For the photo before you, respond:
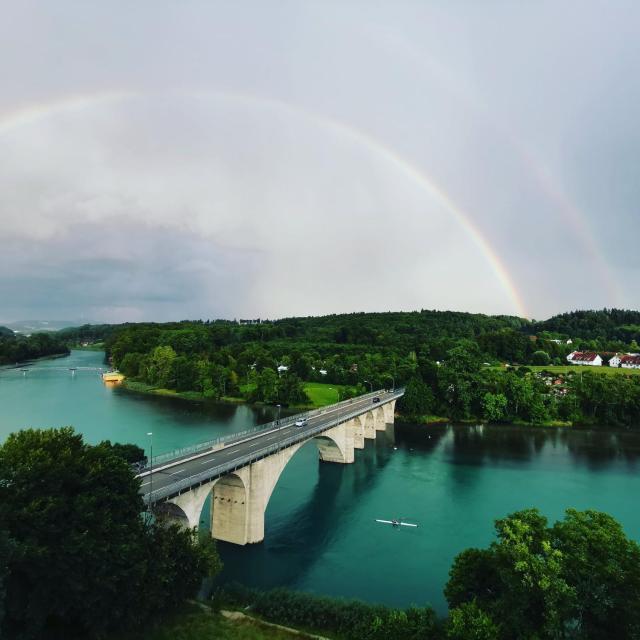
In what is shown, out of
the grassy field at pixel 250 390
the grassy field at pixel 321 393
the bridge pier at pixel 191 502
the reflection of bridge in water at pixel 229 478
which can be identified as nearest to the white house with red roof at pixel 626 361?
the grassy field at pixel 250 390

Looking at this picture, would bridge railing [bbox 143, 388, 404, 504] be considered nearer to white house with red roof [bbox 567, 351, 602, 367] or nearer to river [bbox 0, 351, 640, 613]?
river [bbox 0, 351, 640, 613]

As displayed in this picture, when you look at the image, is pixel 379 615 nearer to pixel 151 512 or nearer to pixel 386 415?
pixel 151 512

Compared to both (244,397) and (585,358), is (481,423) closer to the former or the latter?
(244,397)

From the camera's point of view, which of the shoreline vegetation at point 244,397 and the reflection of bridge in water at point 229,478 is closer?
the reflection of bridge in water at point 229,478

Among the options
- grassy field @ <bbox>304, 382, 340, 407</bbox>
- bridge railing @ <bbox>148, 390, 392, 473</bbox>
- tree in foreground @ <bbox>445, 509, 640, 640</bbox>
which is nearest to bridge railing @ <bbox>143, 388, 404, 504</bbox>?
bridge railing @ <bbox>148, 390, 392, 473</bbox>

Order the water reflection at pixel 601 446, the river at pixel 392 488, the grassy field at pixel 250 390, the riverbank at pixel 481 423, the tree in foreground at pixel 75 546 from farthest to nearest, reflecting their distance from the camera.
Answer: the grassy field at pixel 250 390 < the riverbank at pixel 481 423 < the water reflection at pixel 601 446 < the river at pixel 392 488 < the tree in foreground at pixel 75 546

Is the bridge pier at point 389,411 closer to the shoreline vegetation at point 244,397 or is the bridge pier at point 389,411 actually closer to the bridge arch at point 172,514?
the shoreline vegetation at point 244,397

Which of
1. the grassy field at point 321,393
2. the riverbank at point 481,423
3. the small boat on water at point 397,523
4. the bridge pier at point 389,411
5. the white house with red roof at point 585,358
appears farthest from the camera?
the white house with red roof at point 585,358

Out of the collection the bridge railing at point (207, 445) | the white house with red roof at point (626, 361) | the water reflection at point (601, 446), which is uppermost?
the white house with red roof at point (626, 361)
